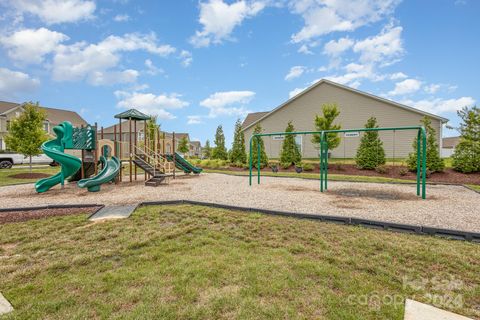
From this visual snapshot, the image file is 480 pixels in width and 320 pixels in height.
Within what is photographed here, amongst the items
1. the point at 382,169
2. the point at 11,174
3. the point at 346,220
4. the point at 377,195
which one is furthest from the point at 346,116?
the point at 11,174

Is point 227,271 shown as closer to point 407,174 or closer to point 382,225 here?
point 382,225

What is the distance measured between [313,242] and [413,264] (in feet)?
4.24

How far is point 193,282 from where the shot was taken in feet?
8.97

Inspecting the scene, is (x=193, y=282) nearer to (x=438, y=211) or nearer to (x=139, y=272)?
A: (x=139, y=272)

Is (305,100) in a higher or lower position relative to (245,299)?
higher

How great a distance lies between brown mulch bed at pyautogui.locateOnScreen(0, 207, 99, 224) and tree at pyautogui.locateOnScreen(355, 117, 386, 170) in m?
15.0

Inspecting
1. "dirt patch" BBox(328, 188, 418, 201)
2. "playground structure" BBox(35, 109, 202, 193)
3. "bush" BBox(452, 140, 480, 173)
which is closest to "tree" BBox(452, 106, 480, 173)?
"bush" BBox(452, 140, 480, 173)

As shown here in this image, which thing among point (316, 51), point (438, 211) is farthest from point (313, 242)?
point (316, 51)

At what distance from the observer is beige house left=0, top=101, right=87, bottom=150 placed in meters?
30.5

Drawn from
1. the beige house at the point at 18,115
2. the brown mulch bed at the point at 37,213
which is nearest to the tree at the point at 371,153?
the brown mulch bed at the point at 37,213

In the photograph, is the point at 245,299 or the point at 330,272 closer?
the point at 245,299

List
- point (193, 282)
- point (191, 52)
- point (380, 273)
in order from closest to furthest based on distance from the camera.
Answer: point (193, 282)
point (380, 273)
point (191, 52)

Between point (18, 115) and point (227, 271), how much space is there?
34.0m

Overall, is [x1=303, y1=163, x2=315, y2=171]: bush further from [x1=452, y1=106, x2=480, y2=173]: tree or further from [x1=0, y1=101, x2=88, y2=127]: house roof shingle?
[x1=0, y1=101, x2=88, y2=127]: house roof shingle
